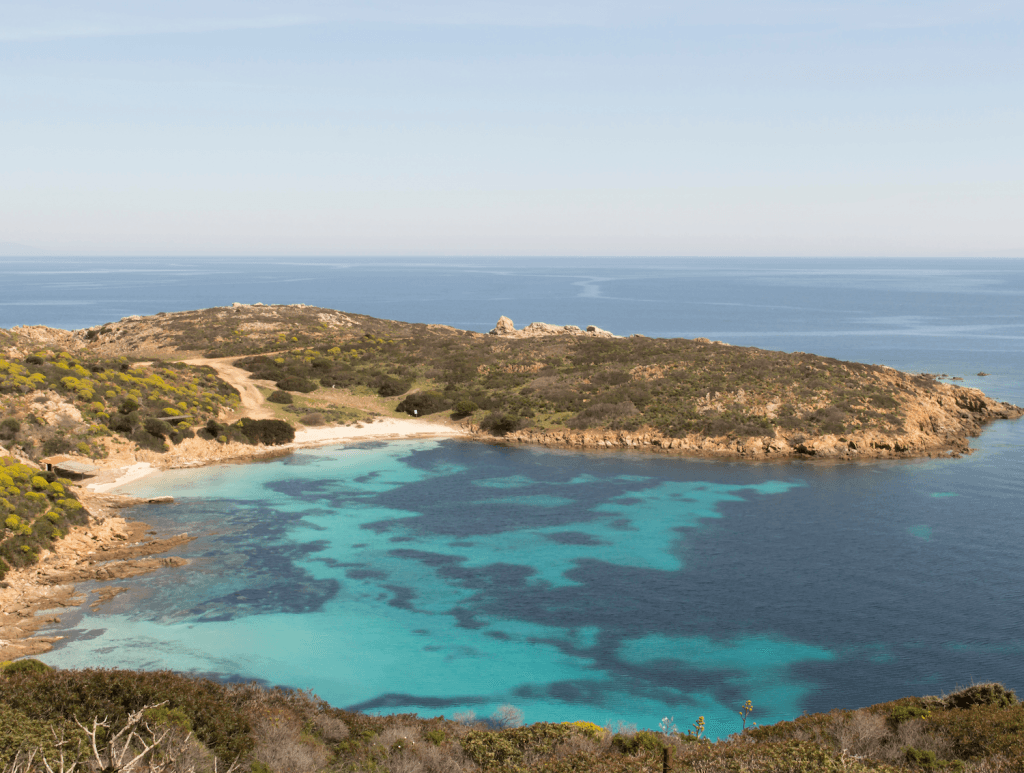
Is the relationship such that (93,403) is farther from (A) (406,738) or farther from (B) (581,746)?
(B) (581,746)

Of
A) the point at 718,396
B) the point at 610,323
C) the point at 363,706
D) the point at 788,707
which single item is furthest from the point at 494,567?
the point at 610,323

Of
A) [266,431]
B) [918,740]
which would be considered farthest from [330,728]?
[266,431]

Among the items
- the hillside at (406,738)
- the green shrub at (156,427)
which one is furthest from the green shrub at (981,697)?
the green shrub at (156,427)

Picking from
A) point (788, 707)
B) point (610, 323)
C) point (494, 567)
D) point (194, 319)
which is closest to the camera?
point (788, 707)

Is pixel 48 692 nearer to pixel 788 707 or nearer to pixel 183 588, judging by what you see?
pixel 183 588

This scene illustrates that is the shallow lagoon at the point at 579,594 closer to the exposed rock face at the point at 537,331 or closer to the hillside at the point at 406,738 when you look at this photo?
the hillside at the point at 406,738

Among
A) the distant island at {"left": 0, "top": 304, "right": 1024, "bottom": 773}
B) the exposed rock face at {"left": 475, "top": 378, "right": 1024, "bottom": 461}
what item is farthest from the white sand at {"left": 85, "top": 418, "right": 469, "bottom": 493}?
the exposed rock face at {"left": 475, "top": 378, "right": 1024, "bottom": 461}
